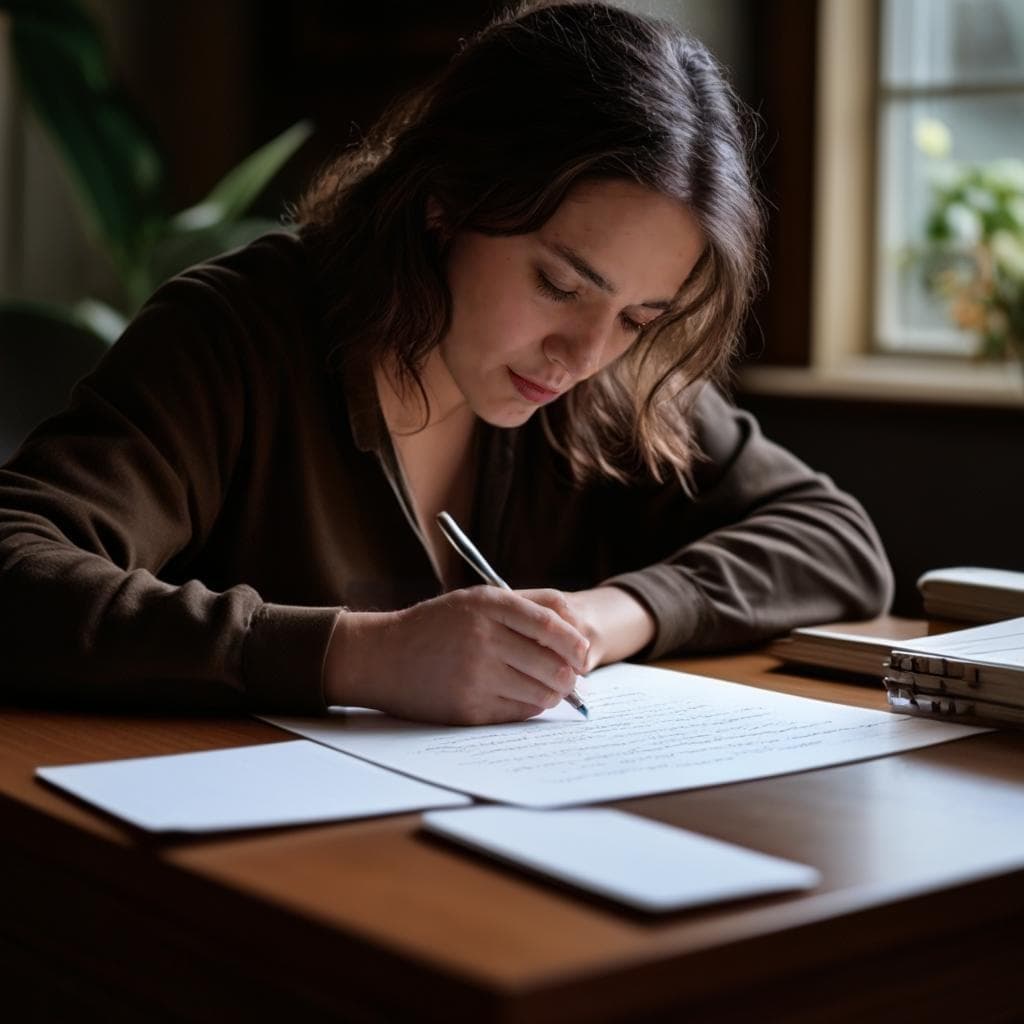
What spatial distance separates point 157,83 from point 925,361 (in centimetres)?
189

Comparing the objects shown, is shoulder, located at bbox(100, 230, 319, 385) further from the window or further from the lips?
the window

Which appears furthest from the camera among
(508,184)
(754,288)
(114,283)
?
(114,283)

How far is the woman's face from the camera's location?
142 centimetres

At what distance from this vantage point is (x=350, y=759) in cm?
110

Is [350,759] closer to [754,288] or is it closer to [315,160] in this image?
[754,288]

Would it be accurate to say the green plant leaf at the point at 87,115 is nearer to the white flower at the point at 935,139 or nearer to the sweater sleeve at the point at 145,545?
the white flower at the point at 935,139

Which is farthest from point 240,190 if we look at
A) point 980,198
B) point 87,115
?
point 980,198

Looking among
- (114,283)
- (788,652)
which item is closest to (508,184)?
(788,652)

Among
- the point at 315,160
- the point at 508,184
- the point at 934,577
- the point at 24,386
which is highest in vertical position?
the point at 315,160

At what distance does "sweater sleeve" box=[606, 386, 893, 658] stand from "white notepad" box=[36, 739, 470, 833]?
50 cm

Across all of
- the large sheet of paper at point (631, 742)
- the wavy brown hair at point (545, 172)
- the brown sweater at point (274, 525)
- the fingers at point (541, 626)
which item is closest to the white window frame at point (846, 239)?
the brown sweater at point (274, 525)

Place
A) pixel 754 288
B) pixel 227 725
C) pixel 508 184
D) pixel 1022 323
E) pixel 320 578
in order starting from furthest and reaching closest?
pixel 1022 323, pixel 754 288, pixel 320 578, pixel 508 184, pixel 227 725

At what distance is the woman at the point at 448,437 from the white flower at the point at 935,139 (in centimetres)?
127

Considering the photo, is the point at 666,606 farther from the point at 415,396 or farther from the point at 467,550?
the point at 415,396
